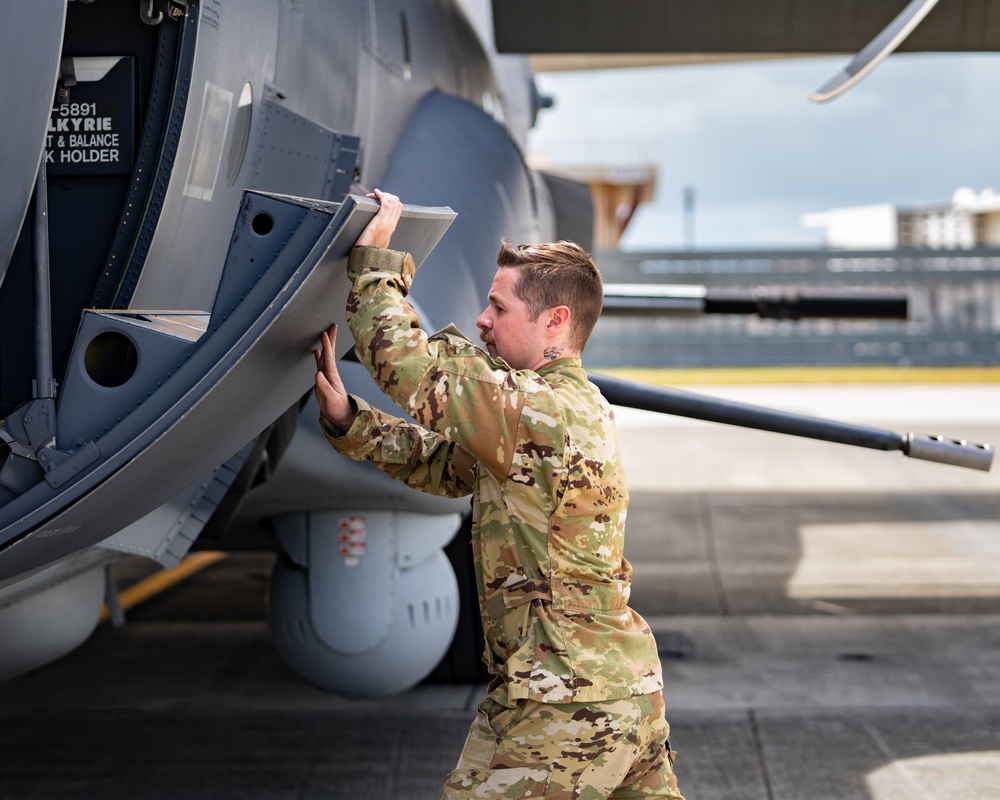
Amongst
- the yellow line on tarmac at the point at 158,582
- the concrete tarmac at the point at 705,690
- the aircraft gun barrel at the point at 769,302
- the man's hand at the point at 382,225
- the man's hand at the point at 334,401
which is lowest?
the concrete tarmac at the point at 705,690

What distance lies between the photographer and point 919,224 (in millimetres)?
33688

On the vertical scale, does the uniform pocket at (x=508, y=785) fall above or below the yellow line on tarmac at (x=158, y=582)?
above

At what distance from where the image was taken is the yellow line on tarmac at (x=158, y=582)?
7.97 meters

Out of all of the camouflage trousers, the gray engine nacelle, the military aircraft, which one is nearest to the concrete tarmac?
the gray engine nacelle

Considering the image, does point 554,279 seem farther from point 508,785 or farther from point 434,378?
point 508,785

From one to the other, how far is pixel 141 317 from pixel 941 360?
2508cm

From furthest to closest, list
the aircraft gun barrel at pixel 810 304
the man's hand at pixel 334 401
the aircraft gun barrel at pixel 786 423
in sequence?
the aircraft gun barrel at pixel 810 304
the aircraft gun barrel at pixel 786 423
the man's hand at pixel 334 401

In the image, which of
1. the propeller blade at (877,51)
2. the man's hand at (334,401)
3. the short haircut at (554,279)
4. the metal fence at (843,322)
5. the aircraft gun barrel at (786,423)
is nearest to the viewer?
the short haircut at (554,279)

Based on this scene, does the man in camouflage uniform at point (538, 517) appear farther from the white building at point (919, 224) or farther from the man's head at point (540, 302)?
the white building at point (919, 224)

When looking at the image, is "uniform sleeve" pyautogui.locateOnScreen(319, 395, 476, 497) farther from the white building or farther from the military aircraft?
the white building

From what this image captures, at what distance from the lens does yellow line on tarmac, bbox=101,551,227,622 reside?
26.1ft

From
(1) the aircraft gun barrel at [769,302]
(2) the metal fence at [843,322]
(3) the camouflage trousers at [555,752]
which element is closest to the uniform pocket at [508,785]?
(3) the camouflage trousers at [555,752]

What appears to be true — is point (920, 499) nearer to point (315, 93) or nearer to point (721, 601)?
point (721, 601)

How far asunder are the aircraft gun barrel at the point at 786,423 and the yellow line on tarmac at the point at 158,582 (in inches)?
161
